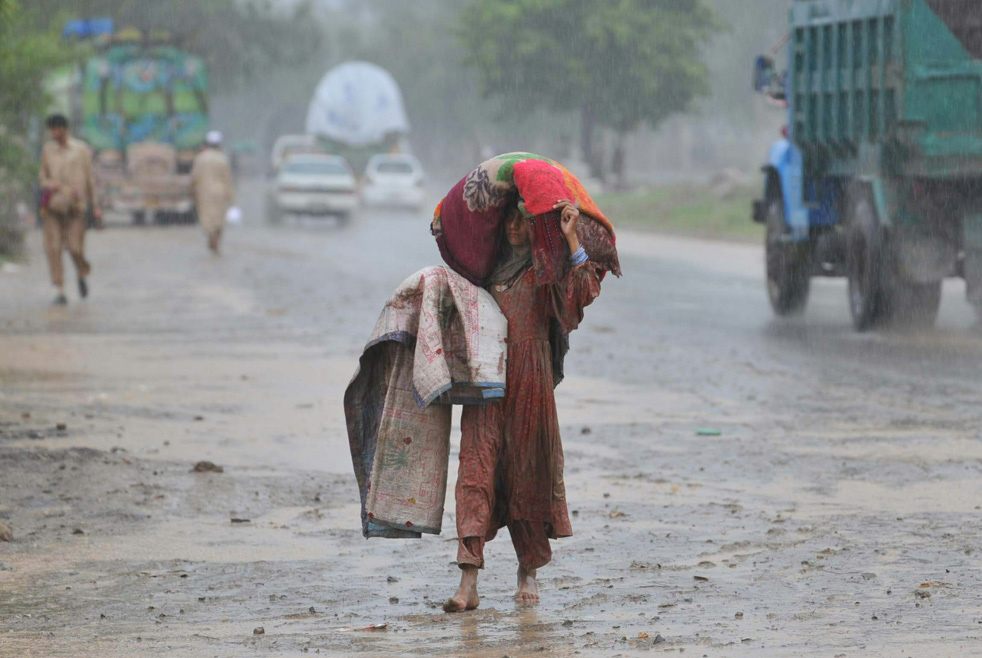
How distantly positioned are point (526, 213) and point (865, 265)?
9.06 meters

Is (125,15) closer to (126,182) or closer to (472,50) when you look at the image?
(472,50)

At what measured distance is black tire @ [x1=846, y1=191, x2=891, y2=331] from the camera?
13586 millimetres

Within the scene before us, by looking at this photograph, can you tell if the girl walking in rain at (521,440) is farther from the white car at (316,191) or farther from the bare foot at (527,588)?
the white car at (316,191)

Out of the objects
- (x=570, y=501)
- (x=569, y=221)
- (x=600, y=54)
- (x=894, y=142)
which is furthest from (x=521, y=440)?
(x=600, y=54)

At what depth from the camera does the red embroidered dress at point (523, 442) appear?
5344 millimetres

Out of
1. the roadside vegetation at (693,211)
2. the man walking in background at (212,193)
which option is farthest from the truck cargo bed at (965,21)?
the roadside vegetation at (693,211)

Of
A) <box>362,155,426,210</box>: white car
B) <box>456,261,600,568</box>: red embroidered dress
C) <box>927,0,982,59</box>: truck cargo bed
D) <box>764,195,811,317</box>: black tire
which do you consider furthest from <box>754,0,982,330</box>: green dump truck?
<box>362,155,426,210</box>: white car

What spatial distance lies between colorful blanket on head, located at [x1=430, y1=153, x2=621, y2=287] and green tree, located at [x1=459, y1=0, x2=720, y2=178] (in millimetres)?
37805

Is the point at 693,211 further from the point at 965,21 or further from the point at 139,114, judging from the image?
the point at 965,21

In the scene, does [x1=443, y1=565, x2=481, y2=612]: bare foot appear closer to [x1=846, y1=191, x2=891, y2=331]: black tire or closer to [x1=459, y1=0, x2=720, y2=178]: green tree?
[x1=846, y1=191, x2=891, y2=331]: black tire

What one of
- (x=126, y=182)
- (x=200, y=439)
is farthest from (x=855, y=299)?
(x=126, y=182)

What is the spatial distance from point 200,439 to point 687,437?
8.56ft

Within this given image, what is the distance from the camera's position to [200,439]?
880 cm

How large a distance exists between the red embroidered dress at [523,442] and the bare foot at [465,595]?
1.4 inches
